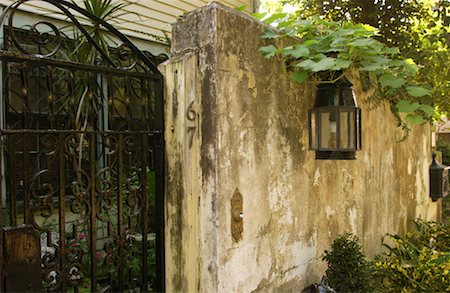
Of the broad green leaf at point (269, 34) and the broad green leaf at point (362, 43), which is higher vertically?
the broad green leaf at point (269, 34)

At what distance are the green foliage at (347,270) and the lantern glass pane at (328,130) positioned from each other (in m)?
0.66

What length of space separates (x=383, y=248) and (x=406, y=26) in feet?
11.5

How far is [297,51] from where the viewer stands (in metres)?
2.25

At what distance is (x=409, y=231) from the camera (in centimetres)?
455

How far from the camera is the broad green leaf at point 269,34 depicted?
2.27 meters

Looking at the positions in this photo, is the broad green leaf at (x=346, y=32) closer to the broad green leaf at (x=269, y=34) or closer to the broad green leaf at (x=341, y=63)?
the broad green leaf at (x=341, y=63)

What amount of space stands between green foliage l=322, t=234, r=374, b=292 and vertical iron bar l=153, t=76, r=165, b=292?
1146 millimetres

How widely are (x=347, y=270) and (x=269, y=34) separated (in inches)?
63.4

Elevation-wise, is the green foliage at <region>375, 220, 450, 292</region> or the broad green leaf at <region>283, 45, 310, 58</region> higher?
the broad green leaf at <region>283, 45, 310, 58</region>

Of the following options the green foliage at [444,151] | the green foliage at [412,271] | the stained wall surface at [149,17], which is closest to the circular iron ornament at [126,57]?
the stained wall surface at [149,17]

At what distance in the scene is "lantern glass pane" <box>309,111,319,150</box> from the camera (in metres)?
2.61

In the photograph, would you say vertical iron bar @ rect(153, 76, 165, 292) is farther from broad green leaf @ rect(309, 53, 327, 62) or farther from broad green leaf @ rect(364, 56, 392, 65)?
broad green leaf @ rect(364, 56, 392, 65)

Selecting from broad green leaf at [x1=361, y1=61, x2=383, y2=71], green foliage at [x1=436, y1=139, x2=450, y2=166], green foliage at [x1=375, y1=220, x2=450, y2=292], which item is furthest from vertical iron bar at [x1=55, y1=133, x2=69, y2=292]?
green foliage at [x1=436, y1=139, x2=450, y2=166]

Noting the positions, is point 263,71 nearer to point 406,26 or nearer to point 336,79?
point 336,79
